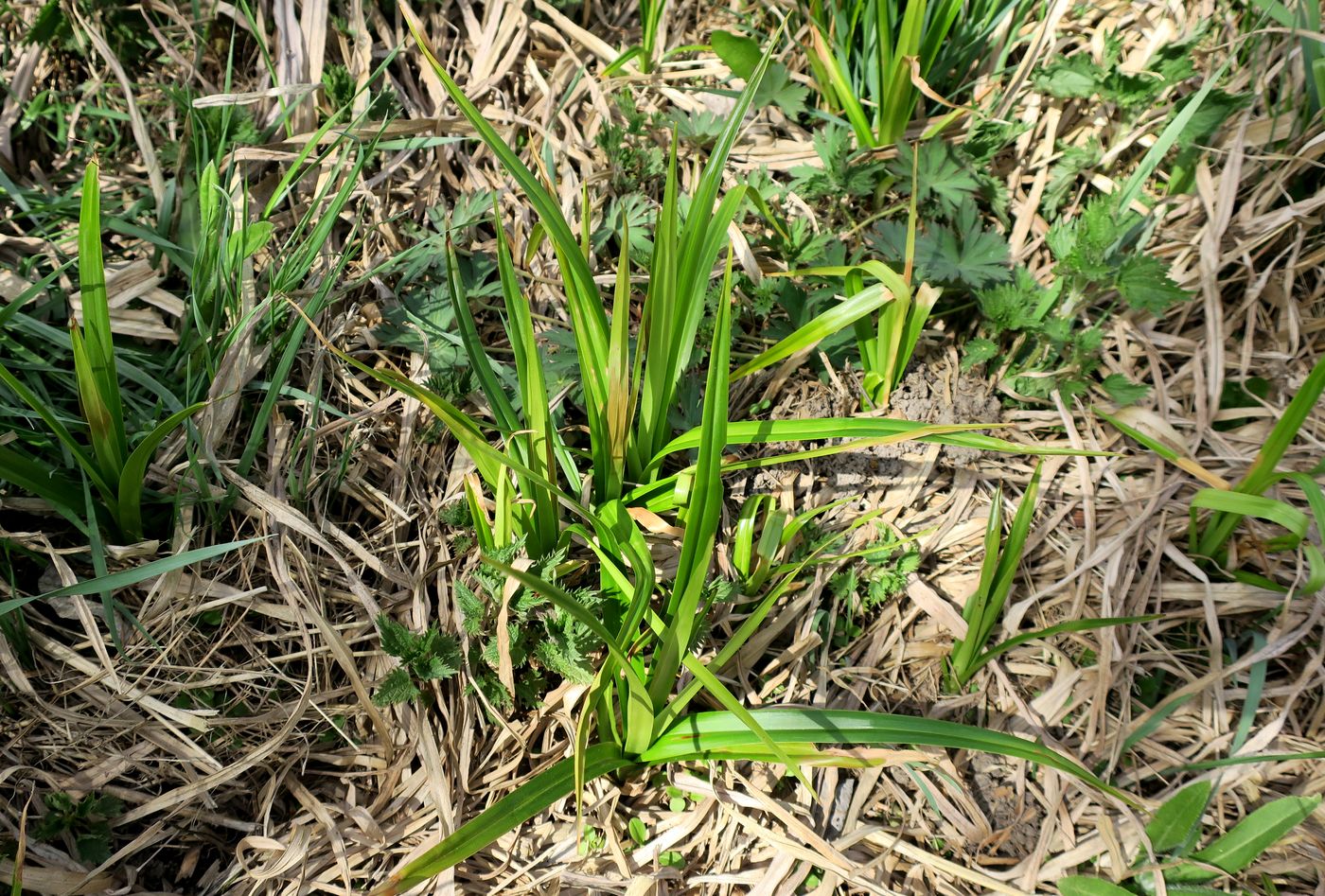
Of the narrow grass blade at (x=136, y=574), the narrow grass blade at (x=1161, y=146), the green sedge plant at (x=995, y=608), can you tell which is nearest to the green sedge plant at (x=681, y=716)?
the green sedge plant at (x=995, y=608)

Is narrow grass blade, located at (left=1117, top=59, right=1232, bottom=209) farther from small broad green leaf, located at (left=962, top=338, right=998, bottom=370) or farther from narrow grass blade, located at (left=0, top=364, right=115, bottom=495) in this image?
narrow grass blade, located at (left=0, top=364, right=115, bottom=495)

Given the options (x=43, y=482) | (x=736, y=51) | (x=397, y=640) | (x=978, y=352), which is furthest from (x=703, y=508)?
(x=736, y=51)

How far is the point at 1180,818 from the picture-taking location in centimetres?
138

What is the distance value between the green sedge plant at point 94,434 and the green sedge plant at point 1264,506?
1.61 metres

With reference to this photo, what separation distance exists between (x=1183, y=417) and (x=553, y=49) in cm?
168

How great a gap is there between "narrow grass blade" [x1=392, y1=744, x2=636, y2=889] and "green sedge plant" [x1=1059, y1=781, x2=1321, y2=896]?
782 millimetres

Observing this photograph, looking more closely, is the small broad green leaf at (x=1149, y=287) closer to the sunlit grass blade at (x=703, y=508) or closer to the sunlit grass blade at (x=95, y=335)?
the sunlit grass blade at (x=703, y=508)

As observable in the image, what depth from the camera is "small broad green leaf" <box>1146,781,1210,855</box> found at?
1375 millimetres

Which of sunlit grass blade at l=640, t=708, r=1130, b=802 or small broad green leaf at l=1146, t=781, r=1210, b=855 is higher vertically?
sunlit grass blade at l=640, t=708, r=1130, b=802

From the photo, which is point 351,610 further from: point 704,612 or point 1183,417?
point 1183,417

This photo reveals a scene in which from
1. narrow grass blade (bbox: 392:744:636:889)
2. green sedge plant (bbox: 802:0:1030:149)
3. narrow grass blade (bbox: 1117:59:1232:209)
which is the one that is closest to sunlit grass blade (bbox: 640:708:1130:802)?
narrow grass blade (bbox: 392:744:636:889)

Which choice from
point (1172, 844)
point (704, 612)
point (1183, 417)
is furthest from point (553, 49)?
A: point (1172, 844)

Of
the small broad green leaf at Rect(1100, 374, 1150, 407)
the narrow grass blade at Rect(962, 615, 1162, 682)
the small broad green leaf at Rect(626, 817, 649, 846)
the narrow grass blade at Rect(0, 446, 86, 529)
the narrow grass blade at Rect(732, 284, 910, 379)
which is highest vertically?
the narrow grass blade at Rect(732, 284, 910, 379)

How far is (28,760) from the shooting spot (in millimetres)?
1368
